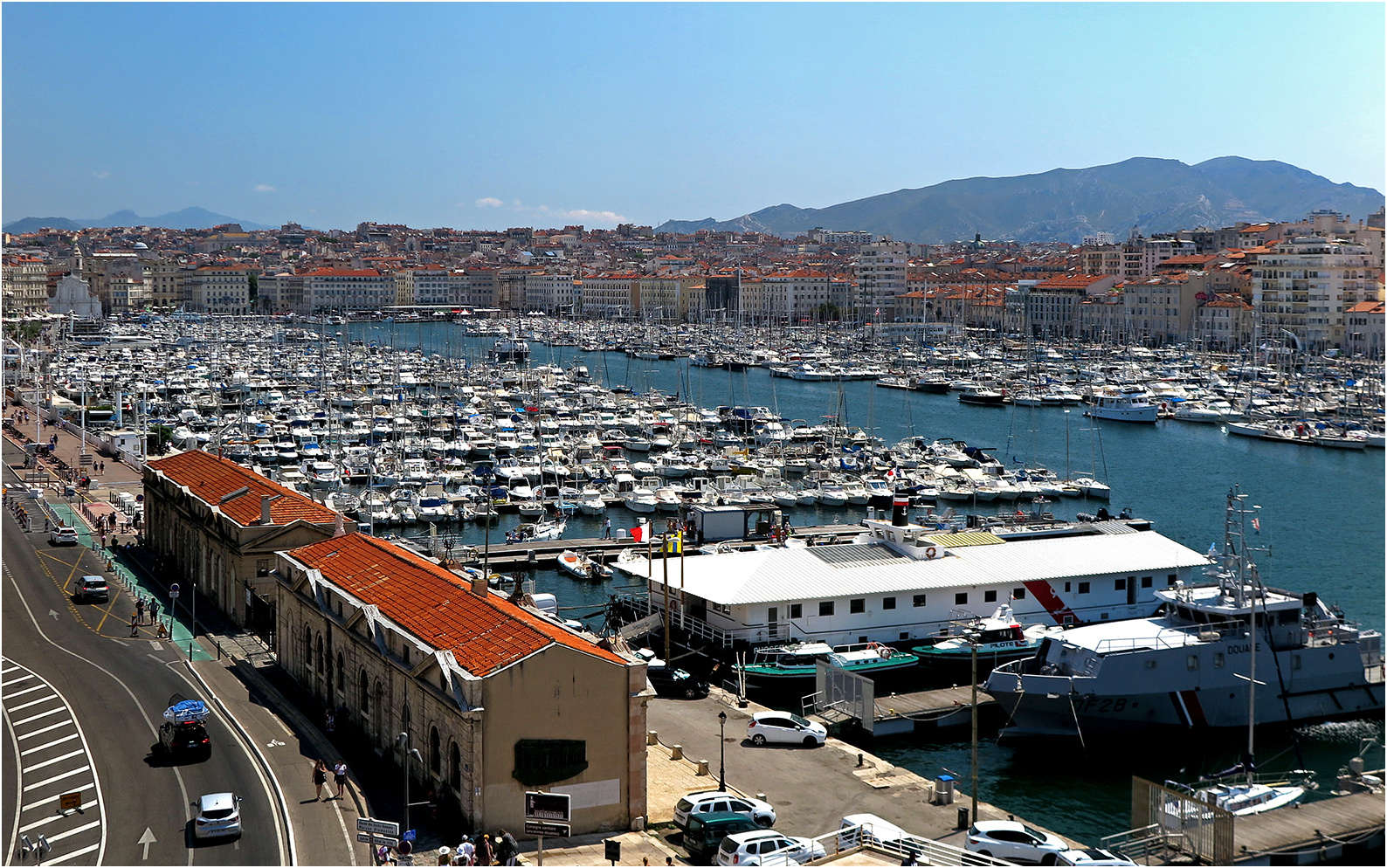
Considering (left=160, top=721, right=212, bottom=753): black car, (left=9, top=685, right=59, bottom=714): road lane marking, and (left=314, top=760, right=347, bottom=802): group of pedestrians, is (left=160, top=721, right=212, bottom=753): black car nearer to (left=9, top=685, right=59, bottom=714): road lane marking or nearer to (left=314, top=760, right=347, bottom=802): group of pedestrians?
(left=314, top=760, right=347, bottom=802): group of pedestrians

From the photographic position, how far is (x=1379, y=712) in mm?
23672

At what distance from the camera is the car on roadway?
92.2ft

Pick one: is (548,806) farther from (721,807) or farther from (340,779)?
(340,779)

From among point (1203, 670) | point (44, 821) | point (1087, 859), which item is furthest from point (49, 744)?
point (1203, 670)

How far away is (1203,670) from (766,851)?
396 inches

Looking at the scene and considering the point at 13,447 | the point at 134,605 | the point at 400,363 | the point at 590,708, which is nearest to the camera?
the point at 590,708

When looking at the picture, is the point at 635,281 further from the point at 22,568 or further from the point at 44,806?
the point at 44,806


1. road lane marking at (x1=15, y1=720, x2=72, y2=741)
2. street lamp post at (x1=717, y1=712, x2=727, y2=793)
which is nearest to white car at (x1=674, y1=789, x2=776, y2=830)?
street lamp post at (x1=717, y1=712, x2=727, y2=793)

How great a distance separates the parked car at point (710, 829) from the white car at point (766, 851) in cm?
37

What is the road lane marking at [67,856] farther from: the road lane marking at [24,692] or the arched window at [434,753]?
the road lane marking at [24,692]

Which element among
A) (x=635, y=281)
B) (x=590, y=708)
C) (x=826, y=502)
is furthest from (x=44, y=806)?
(x=635, y=281)

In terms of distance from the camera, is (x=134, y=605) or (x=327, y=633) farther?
(x=134, y=605)

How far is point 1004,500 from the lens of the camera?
48406 mm

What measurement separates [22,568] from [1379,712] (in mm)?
27099
